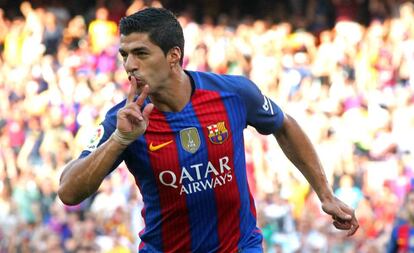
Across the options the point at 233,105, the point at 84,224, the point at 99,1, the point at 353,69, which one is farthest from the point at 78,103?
the point at 233,105

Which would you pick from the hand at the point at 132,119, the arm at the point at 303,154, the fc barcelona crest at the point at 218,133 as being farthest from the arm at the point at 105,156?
the arm at the point at 303,154

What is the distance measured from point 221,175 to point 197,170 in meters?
0.16

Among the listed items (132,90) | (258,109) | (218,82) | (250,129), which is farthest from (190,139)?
(250,129)

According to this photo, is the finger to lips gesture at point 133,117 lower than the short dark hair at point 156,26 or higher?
lower

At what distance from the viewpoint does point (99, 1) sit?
24938 mm

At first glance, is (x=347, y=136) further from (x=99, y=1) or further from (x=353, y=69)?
(x=99, y=1)

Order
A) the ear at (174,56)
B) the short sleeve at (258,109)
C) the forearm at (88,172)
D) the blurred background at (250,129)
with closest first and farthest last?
1. the forearm at (88,172)
2. the ear at (174,56)
3. the short sleeve at (258,109)
4. the blurred background at (250,129)

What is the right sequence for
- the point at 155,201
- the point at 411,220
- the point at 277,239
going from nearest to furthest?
the point at 155,201, the point at 411,220, the point at 277,239

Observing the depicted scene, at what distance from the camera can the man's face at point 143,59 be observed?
6340 millimetres

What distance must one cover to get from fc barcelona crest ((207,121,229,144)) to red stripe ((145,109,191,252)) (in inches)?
8.9

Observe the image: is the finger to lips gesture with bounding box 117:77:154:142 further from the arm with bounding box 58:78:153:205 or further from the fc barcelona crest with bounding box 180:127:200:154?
the fc barcelona crest with bounding box 180:127:200:154

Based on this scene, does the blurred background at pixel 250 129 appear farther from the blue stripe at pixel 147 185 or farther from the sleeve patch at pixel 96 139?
the sleeve patch at pixel 96 139

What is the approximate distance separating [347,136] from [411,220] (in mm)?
5749

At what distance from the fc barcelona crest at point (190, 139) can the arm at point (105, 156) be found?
48cm
